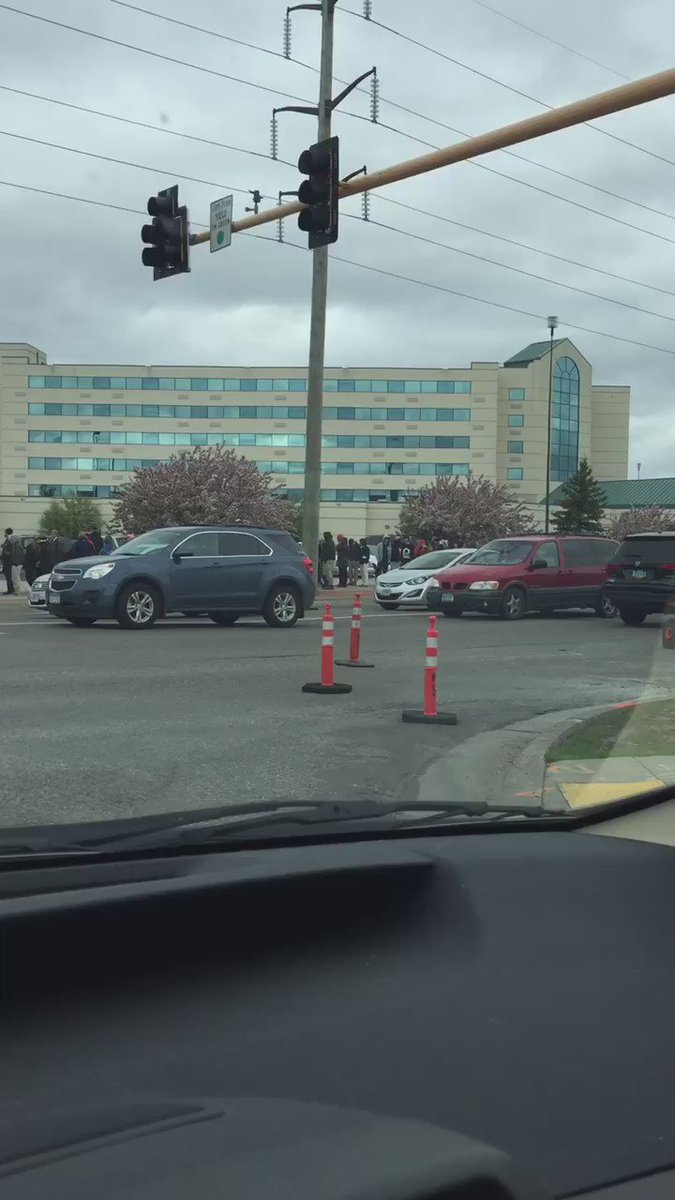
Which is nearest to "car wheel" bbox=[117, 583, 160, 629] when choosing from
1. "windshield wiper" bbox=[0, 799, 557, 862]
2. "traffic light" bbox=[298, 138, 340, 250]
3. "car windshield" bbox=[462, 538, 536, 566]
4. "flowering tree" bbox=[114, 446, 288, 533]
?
"traffic light" bbox=[298, 138, 340, 250]

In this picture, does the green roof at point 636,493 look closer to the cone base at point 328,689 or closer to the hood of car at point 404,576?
the hood of car at point 404,576

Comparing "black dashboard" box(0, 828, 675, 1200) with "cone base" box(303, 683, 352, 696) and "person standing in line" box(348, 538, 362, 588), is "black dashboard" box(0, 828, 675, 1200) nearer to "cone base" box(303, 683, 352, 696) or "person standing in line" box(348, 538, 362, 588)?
"cone base" box(303, 683, 352, 696)

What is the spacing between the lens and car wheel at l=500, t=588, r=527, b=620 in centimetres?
2188

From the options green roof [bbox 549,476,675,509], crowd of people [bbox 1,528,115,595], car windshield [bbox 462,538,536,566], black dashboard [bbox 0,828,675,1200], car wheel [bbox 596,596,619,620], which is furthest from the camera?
green roof [bbox 549,476,675,509]

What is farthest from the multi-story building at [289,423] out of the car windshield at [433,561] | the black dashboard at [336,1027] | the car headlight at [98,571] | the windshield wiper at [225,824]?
the black dashboard at [336,1027]

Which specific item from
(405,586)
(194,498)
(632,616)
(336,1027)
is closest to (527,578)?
(632,616)

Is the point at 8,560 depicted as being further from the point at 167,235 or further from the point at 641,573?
the point at 641,573

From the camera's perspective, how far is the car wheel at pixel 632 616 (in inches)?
819

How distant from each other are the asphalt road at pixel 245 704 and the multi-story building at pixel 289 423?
76.2 metres

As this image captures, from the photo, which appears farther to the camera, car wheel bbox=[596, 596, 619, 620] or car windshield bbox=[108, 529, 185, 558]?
car wheel bbox=[596, 596, 619, 620]

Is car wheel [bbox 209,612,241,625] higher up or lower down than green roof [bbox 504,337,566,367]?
lower down

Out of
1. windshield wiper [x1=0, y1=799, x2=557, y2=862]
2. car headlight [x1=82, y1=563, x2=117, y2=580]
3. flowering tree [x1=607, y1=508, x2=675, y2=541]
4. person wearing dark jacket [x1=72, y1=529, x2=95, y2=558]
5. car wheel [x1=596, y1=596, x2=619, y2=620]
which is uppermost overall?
flowering tree [x1=607, y1=508, x2=675, y2=541]

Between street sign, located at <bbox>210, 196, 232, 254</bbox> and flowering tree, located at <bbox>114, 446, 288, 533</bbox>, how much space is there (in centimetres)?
2971

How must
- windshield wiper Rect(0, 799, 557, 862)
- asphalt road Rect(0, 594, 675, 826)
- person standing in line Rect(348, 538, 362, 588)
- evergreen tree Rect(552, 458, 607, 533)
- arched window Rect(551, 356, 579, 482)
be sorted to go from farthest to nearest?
arched window Rect(551, 356, 579, 482), evergreen tree Rect(552, 458, 607, 533), person standing in line Rect(348, 538, 362, 588), asphalt road Rect(0, 594, 675, 826), windshield wiper Rect(0, 799, 557, 862)
